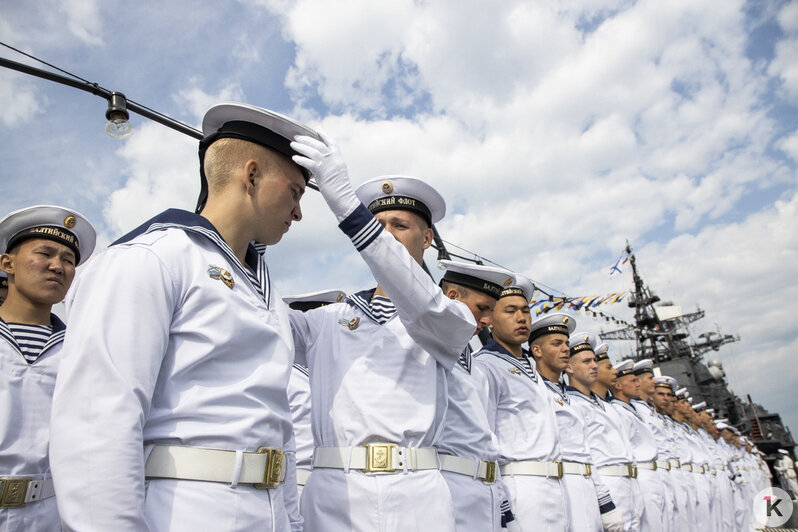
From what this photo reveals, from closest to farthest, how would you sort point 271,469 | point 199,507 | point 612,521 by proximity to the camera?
point 199,507 < point 271,469 < point 612,521

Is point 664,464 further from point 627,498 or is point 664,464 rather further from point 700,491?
point 627,498

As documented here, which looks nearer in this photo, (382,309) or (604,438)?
(382,309)

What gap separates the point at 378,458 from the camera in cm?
246

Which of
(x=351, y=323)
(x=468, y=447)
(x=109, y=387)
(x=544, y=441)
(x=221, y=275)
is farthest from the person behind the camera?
(x=544, y=441)

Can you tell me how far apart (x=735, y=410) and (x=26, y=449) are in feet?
127

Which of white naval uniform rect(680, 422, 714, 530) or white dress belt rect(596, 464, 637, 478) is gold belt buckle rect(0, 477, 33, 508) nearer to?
white dress belt rect(596, 464, 637, 478)

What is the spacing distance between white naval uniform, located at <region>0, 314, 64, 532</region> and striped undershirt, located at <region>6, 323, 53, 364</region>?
3 cm

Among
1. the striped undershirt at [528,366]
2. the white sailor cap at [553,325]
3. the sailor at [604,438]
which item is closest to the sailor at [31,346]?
the striped undershirt at [528,366]

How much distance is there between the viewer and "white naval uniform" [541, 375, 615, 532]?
16.7 ft

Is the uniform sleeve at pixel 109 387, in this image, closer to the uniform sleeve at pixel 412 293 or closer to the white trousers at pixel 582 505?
the uniform sleeve at pixel 412 293

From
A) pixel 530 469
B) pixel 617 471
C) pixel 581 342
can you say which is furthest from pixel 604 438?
pixel 530 469

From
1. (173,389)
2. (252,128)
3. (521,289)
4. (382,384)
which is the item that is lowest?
(173,389)

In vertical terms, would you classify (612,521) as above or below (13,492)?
below

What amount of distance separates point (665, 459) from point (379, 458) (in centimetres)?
915
